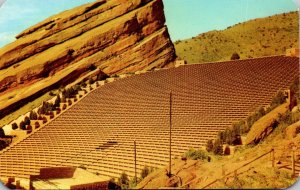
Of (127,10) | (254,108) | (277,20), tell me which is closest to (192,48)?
(277,20)

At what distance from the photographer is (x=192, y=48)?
4303 cm

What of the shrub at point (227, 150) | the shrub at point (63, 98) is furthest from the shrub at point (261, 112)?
the shrub at point (63, 98)

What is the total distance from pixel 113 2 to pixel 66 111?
10452 millimetres

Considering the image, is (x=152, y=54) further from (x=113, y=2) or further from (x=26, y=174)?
(x=26, y=174)

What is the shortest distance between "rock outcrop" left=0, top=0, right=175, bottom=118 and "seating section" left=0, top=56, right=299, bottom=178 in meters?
4.40

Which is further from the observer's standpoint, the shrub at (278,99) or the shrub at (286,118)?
the shrub at (278,99)

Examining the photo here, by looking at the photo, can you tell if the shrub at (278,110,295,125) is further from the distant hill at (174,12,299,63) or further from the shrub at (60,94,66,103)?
the distant hill at (174,12,299,63)

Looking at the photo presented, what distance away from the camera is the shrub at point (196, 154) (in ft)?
44.3

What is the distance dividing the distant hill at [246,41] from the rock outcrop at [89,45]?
25.6 feet

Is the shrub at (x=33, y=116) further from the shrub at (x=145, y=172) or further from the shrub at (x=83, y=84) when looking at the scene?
the shrub at (x=145, y=172)

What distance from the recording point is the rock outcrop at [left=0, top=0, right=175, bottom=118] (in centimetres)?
2497

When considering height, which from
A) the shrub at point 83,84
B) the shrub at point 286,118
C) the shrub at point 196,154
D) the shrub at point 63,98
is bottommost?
the shrub at point 196,154

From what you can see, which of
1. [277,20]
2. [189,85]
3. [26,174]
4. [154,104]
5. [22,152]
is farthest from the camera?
[277,20]

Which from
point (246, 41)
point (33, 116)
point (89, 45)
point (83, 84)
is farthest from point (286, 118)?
point (246, 41)
